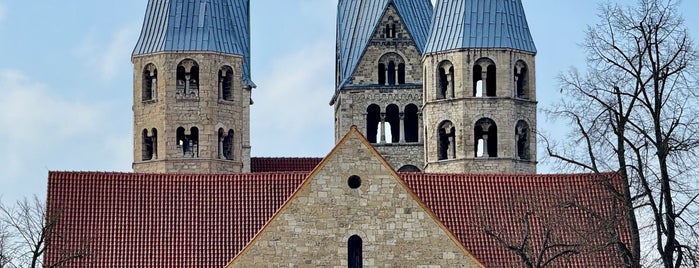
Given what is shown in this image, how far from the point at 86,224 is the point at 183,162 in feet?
52.2

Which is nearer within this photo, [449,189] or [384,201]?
[384,201]

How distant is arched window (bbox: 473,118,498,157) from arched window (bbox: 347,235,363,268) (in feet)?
70.3

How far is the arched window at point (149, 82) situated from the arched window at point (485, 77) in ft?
34.6

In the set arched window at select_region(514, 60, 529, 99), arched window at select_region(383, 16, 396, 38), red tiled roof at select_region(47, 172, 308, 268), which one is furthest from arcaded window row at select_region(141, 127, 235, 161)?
red tiled roof at select_region(47, 172, 308, 268)

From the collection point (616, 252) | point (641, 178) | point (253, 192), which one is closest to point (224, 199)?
point (253, 192)

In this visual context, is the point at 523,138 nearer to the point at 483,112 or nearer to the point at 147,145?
the point at 483,112

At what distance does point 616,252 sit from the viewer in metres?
50.5

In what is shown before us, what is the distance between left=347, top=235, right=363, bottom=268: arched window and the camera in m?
53.9

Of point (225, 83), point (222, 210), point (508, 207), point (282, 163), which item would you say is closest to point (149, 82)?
point (225, 83)

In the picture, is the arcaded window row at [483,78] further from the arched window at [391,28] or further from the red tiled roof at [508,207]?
the red tiled roof at [508,207]

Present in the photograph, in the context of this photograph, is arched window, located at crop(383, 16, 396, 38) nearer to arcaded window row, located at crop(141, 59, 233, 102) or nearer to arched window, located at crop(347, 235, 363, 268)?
arcaded window row, located at crop(141, 59, 233, 102)

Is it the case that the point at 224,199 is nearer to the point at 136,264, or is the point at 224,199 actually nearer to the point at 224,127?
the point at 136,264

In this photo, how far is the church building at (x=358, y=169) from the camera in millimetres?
53656

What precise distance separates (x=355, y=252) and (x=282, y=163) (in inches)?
999
